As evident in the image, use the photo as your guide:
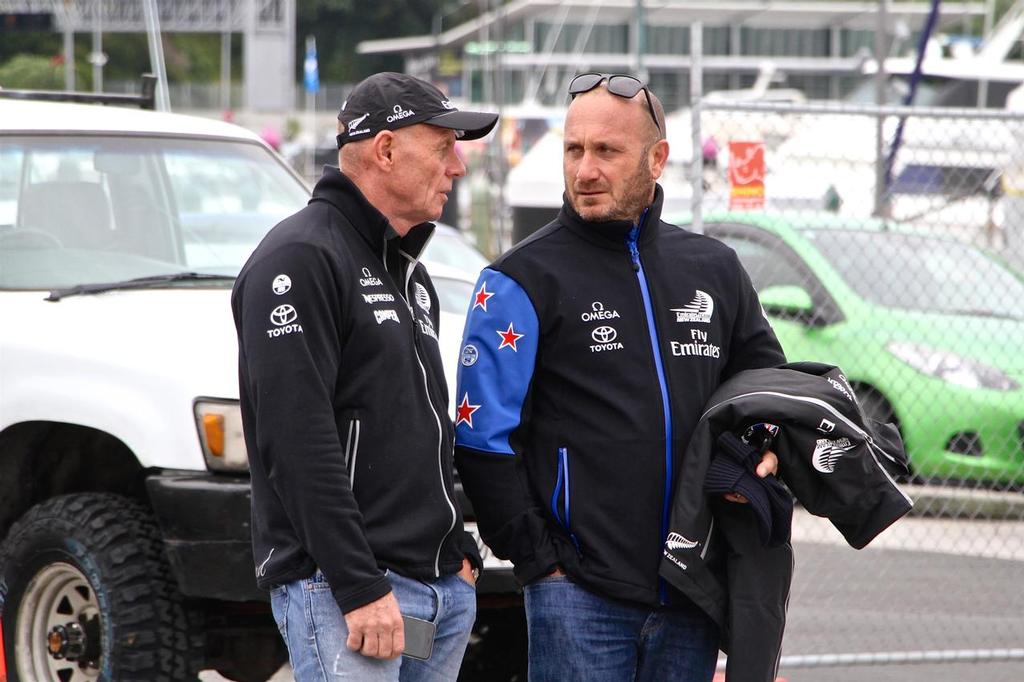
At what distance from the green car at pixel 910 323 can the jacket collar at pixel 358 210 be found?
4.53 meters

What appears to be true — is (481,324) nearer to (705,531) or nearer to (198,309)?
(705,531)

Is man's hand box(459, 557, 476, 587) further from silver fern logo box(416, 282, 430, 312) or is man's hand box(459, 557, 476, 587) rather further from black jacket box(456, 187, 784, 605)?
silver fern logo box(416, 282, 430, 312)

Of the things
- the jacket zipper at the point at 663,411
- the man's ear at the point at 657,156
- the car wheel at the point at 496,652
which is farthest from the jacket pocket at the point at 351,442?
the car wheel at the point at 496,652

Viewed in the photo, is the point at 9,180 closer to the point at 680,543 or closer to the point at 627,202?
the point at 627,202

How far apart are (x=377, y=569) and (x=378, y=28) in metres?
104

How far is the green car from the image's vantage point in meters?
7.46

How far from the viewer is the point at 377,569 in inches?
108

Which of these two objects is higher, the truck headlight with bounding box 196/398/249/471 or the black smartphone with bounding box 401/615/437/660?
the truck headlight with bounding box 196/398/249/471

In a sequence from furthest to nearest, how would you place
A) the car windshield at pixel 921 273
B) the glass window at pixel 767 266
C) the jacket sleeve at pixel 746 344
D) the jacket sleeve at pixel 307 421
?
the glass window at pixel 767 266 → the car windshield at pixel 921 273 → the jacket sleeve at pixel 746 344 → the jacket sleeve at pixel 307 421

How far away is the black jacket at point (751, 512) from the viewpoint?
307 centimetres

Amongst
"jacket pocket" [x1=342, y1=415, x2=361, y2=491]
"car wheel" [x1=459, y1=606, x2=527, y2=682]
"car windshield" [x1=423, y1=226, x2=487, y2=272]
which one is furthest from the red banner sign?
"car windshield" [x1=423, y1=226, x2=487, y2=272]

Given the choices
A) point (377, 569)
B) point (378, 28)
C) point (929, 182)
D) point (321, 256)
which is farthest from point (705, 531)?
point (378, 28)

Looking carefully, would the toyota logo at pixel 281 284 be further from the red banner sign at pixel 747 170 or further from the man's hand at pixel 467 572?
the red banner sign at pixel 747 170

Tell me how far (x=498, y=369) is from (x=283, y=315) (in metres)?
0.59
